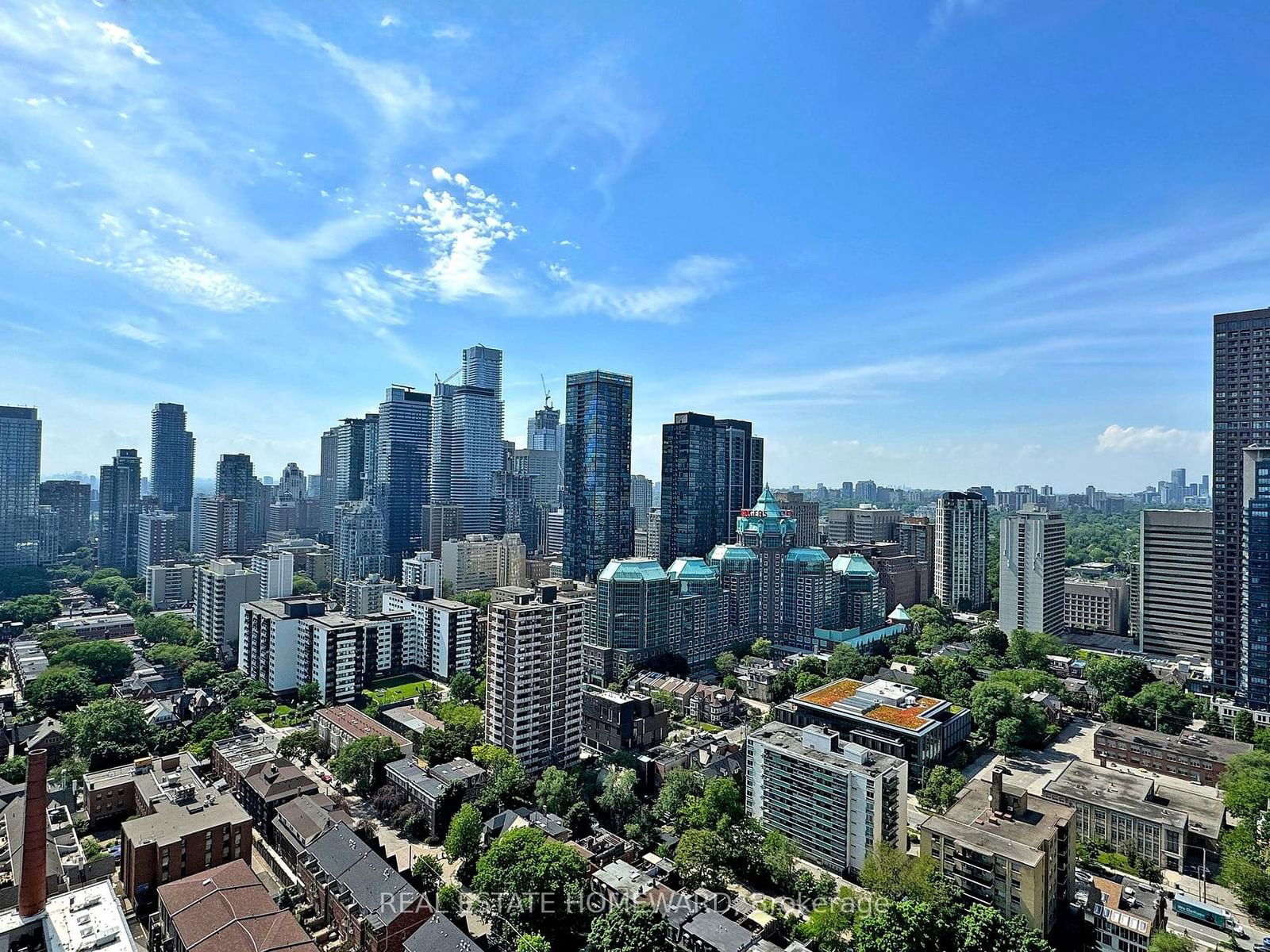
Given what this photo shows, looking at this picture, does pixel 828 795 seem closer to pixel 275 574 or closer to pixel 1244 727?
pixel 1244 727

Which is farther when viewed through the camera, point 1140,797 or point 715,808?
point 1140,797

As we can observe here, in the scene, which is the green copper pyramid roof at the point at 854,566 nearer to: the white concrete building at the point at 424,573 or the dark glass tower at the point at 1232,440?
the dark glass tower at the point at 1232,440

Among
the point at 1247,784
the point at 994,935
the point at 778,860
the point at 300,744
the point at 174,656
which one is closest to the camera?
the point at 994,935

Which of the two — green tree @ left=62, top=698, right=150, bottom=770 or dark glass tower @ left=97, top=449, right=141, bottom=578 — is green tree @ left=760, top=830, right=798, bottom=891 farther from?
dark glass tower @ left=97, top=449, right=141, bottom=578

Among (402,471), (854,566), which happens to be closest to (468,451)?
(402,471)

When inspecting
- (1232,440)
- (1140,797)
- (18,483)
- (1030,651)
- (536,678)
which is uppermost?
(1232,440)
